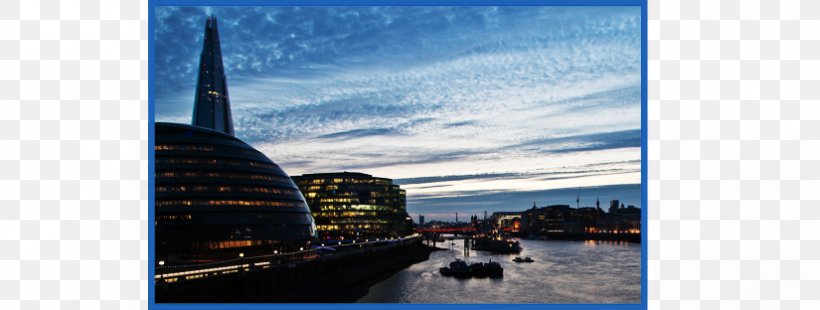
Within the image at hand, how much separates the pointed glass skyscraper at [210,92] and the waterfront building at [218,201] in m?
118

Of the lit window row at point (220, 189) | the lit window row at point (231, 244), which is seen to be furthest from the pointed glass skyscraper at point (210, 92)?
the lit window row at point (231, 244)

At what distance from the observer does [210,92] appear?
154625 millimetres

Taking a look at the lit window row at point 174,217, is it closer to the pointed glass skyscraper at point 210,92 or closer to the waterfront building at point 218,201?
the waterfront building at point 218,201

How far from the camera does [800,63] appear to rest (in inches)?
529

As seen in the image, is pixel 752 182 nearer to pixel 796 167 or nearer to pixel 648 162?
pixel 796 167

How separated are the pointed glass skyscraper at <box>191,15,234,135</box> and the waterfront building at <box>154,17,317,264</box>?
118 m

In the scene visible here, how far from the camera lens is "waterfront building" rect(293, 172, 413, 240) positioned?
5300 inches

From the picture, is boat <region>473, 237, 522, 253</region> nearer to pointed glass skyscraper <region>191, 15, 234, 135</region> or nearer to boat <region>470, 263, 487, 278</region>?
boat <region>470, 263, 487, 278</region>

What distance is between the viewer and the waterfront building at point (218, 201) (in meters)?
31.8

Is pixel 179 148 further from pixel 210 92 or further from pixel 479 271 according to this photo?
pixel 210 92

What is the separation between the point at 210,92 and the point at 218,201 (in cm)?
12963

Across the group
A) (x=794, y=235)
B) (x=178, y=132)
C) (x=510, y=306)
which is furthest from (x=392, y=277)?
(x=794, y=235)

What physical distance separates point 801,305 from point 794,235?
1707 millimetres

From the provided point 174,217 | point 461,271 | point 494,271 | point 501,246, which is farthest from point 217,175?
point 501,246
